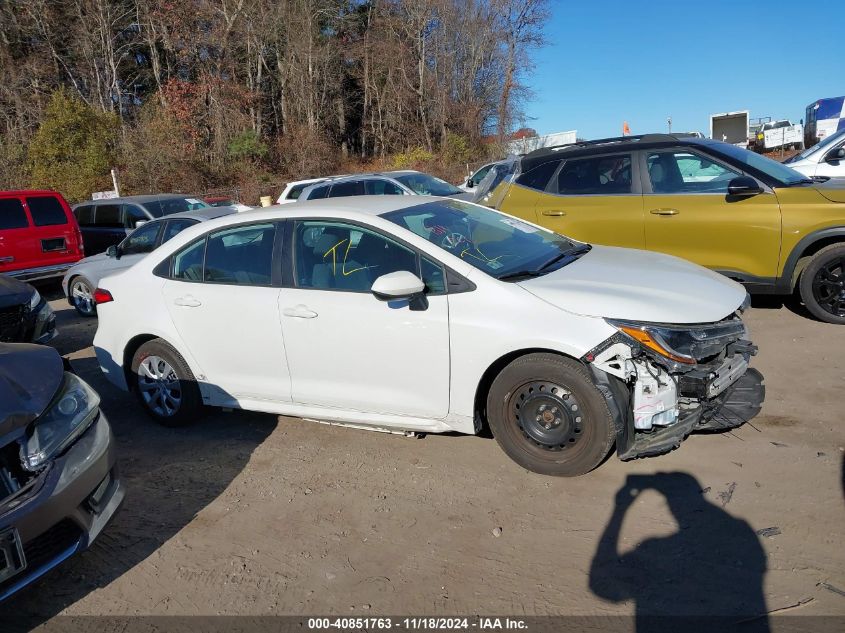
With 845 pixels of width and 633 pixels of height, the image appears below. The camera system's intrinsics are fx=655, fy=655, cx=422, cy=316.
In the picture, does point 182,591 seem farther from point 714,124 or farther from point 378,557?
point 714,124

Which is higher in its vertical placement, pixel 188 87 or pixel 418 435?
pixel 188 87

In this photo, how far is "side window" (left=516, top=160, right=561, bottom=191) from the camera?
7312 millimetres

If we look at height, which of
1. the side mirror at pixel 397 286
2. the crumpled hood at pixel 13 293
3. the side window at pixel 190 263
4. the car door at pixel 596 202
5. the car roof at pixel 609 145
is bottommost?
the crumpled hood at pixel 13 293

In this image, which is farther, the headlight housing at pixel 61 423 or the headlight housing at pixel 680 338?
the headlight housing at pixel 680 338

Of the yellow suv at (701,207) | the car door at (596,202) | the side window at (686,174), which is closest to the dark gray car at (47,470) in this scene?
the car door at (596,202)

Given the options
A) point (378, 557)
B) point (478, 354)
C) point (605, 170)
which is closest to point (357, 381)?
point (478, 354)

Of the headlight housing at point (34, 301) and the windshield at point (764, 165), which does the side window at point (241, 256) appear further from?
the windshield at point (764, 165)

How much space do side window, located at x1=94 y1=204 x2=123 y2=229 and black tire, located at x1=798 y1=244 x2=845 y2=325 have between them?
11.5 m

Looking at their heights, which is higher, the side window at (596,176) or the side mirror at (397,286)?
the side window at (596,176)

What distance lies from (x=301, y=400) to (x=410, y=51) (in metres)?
37.9

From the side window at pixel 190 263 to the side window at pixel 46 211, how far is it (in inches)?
308

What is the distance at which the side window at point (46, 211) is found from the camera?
11.1 metres

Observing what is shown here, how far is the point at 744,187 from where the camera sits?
6.15 m

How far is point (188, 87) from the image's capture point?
32.4 metres
